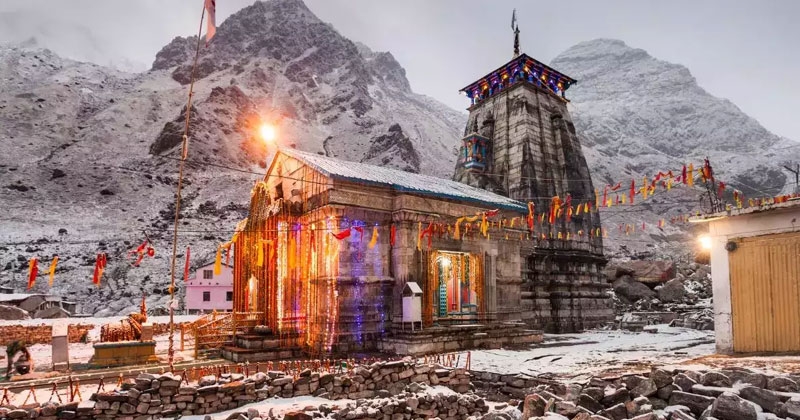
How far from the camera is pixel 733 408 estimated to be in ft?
23.7

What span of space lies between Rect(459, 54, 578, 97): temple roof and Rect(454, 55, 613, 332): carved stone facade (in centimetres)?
8

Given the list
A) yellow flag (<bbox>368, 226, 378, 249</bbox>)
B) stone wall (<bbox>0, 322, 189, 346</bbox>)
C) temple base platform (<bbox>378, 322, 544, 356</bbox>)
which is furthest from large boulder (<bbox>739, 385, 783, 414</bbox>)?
stone wall (<bbox>0, 322, 189, 346</bbox>)

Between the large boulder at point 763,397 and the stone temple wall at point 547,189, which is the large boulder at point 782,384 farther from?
the stone temple wall at point 547,189

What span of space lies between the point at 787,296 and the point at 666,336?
11682 millimetres


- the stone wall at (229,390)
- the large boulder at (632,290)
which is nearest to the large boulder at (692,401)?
the stone wall at (229,390)

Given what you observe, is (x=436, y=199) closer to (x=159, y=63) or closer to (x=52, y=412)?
(x=52, y=412)

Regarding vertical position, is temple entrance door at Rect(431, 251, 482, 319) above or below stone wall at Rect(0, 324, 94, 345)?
above

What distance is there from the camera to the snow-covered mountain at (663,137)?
10619 centimetres

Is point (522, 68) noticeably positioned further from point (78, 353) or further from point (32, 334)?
point (32, 334)

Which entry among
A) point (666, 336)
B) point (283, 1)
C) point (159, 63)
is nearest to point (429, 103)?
point (283, 1)

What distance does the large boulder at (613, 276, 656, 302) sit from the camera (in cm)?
4250

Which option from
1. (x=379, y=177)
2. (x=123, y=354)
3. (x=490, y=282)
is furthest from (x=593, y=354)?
(x=123, y=354)

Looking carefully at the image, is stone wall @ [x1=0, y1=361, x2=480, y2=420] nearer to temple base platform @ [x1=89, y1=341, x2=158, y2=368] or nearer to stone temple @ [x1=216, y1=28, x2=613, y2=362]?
stone temple @ [x1=216, y1=28, x2=613, y2=362]

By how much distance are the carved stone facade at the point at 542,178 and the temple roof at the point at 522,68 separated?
8 cm
